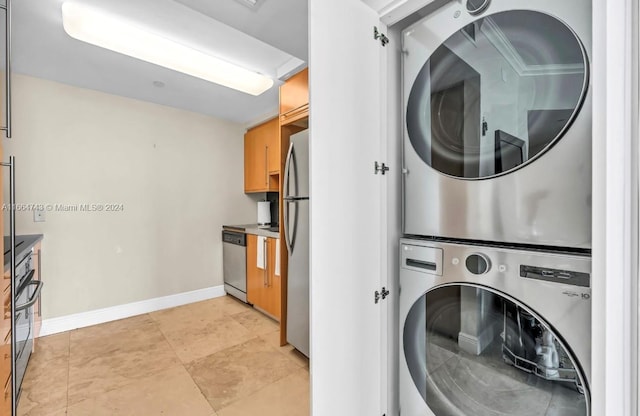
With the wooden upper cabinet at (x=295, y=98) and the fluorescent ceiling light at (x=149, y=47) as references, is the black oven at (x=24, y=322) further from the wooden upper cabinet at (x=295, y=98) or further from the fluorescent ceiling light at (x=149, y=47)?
the wooden upper cabinet at (x=295, y=98)

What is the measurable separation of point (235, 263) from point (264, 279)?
65cm

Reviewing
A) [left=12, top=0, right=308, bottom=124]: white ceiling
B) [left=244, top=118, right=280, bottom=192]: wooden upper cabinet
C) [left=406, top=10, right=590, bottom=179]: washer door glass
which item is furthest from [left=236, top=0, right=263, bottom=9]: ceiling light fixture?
[left=244, top=118, right=280, bottom=192]: wooden upper cabinet

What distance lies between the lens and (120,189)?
113 inches

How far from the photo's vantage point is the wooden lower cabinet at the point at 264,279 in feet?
8.82

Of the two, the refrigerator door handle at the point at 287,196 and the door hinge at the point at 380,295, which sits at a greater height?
the refrigerator door handle at the point at 287,196

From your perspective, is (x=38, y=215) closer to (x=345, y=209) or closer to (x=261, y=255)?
(x=261, y=255)

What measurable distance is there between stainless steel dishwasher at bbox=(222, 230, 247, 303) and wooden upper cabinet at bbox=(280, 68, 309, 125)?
60.9 inches

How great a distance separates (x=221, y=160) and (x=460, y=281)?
10.6 ft

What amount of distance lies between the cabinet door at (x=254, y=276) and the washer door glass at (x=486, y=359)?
1.93 metres

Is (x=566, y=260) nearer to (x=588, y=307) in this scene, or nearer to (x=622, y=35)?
(x=588, y=307)

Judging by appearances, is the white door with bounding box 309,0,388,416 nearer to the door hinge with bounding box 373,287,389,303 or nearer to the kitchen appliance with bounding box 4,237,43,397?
the door hinge with bounding box 373,287,389,303

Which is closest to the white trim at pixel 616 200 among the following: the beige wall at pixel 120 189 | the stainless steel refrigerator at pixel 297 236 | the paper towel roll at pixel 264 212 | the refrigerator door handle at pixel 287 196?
the stainless steel refrigerator at pixel 297 236

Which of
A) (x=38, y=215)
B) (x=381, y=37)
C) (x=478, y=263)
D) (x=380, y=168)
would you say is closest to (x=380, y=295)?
(x=478, y=263)

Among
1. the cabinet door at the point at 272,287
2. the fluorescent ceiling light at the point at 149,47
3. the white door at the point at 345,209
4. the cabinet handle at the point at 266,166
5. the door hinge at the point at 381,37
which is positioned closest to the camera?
the white door at the point at 345,209
